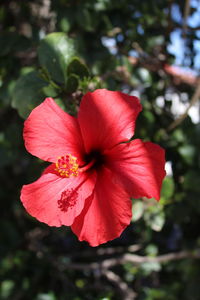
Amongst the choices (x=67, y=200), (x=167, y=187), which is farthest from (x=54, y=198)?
(x=167, y=187)

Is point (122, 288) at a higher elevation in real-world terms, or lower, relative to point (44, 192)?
lower

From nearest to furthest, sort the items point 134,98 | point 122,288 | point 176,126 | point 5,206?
1. point 134,98
2. point 176,126
3. point 122,288
4. point 5,206

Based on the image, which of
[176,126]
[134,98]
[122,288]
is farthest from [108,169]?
[122,288]

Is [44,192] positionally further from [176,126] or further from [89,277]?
[89,277]

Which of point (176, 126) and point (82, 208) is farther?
point (176, 126)

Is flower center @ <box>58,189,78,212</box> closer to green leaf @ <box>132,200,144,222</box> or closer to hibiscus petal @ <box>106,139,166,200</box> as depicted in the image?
hibiscus petal @ <box>106,139,166,200</box>

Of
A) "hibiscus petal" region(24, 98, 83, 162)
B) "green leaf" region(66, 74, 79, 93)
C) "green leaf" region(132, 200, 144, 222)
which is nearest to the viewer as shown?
"hibiscus petal" region(24, 98, 83, 162)

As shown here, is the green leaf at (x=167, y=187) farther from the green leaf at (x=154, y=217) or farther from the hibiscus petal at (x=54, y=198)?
the hibiscus petal at (x=54, y=198)

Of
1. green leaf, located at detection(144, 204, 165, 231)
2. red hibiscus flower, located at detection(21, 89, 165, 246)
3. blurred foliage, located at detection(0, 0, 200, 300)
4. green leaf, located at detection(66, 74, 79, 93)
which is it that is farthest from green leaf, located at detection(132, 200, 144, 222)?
green leaf, located at detection(66, 74, 79, 93)
